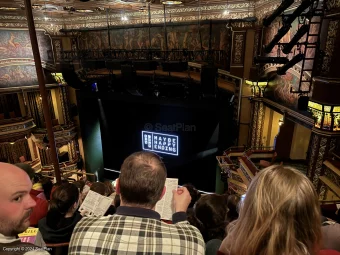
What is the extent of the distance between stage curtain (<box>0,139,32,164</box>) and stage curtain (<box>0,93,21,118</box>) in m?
2.17

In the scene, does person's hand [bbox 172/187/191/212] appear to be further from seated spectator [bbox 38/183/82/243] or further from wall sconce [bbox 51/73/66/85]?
wall sconce [bbox 51/73/66/85]

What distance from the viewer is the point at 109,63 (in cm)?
815

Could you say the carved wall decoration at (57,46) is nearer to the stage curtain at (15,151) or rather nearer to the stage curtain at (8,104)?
the stage curtain at (8,104)

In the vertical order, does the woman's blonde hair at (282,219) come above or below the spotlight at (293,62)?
below

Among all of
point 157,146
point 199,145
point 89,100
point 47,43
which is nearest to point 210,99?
point 199,145

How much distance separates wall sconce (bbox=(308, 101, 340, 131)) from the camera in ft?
17.4

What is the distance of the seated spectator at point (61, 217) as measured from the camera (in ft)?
7.39

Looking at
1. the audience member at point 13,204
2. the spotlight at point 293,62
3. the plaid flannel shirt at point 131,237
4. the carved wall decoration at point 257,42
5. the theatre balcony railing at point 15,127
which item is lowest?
the theatre balcony railing at point 15,127

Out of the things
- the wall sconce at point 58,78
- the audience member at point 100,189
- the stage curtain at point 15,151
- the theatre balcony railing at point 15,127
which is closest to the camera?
the audience member at point 100,189

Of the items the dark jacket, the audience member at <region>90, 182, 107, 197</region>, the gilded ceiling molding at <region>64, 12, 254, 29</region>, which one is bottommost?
the audience member at <region>90, 182, 107, 197</region>

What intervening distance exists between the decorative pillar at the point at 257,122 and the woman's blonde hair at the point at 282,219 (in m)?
8.27

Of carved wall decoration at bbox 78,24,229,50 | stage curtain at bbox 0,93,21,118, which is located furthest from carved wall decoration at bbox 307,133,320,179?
stage curtain at bbox 0,93,21,118

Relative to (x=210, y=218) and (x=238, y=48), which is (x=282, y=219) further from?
(x=238, y=48)

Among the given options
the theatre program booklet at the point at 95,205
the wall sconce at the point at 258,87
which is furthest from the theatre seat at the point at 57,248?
the wall sconce at the point at 258,87
